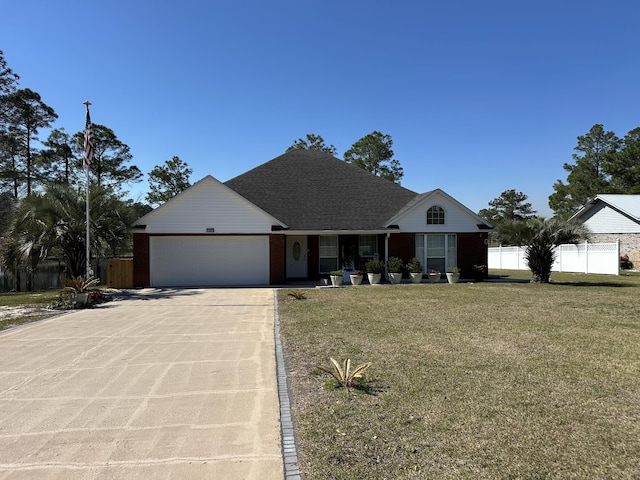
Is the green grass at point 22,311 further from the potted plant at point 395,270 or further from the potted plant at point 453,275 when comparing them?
the potted plant at point 453,275

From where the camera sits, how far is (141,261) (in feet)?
Answer: 61.8

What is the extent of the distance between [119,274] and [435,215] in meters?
15.7

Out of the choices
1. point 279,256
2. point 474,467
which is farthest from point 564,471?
point 279,256

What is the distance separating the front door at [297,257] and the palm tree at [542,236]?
974 centimetres

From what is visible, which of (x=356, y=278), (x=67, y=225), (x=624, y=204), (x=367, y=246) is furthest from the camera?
(x=624, y=204)

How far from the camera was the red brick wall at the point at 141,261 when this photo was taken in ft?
61.5

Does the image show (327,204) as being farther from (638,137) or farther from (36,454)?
(638,137)

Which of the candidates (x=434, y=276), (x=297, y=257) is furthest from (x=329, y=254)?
(x=434, y=276)

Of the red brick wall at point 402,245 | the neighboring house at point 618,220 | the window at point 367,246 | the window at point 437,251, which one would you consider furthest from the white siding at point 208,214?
the neighboring house at point 618,220

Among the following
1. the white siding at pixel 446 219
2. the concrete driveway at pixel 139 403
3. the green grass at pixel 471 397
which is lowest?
the concrete driveway at pixel 139 403

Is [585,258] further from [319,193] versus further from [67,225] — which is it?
[67,225]

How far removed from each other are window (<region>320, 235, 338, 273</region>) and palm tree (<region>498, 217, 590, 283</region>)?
8005mm

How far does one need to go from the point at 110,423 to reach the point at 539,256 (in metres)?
18.7

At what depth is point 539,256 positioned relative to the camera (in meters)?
18.3
